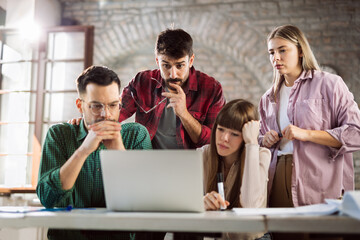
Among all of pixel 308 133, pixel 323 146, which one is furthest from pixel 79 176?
pixel 323 146

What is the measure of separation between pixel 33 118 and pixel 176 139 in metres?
2.81

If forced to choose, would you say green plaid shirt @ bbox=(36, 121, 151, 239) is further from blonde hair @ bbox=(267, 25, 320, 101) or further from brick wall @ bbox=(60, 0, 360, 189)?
brick wall @ bbox=(60, 0, 360, 189)

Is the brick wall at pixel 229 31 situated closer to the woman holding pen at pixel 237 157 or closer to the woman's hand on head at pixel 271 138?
the woman's hand on head at pixel 271 138

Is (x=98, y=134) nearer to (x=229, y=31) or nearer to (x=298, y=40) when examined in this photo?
(x=298, y=40)

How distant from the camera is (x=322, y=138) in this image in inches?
72.4

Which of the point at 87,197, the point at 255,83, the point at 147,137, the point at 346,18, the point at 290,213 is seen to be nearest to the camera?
the point at 290,213

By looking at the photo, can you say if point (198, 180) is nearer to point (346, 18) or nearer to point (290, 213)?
point (290, 213)

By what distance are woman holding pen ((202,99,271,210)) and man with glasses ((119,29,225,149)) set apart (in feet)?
0.85

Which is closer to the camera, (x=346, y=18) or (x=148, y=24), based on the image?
(x=346, y=18)

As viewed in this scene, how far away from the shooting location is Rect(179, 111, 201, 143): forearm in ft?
6.59

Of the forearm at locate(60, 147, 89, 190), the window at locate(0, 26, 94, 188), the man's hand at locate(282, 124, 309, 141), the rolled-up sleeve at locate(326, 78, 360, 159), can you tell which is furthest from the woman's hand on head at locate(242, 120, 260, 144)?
the window at locate(0, 26, 94, 188)

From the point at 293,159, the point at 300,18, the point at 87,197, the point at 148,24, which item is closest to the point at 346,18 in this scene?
the point at 300,18

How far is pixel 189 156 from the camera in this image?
42.1 inches

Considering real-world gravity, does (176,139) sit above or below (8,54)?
below
